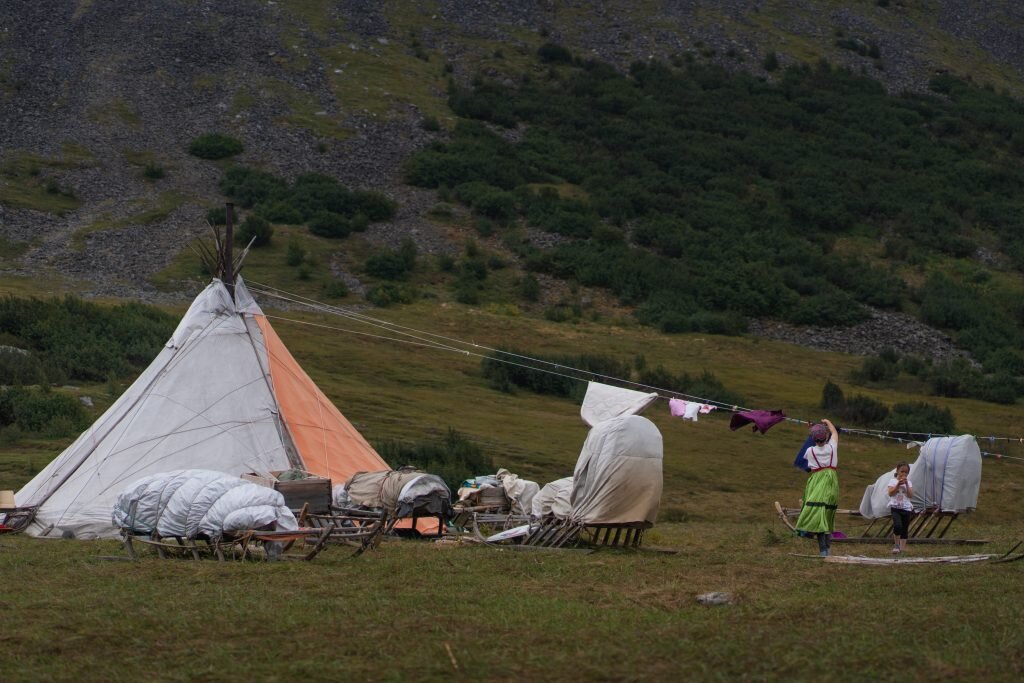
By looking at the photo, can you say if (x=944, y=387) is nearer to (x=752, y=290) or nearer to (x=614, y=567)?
(x=752, y=290)

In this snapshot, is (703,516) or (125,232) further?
(125,232)

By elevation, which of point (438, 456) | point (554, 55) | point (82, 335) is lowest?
point (438, 456)

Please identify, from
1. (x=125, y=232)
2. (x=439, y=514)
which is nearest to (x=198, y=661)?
(x=439, y=514)

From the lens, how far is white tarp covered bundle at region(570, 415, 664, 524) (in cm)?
1644

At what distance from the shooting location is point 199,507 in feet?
47.0

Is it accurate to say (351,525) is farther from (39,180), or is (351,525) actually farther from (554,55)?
(554,55)

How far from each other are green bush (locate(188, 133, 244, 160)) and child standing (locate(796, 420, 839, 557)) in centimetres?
5535

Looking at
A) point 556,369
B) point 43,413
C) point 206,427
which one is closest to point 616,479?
point 206,427

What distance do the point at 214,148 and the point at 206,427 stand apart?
49748 mm

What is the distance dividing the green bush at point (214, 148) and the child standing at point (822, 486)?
5535 centimetres

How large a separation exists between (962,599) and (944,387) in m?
36.5

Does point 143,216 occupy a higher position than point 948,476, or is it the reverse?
point 143,216

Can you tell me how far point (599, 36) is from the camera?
91438 mm

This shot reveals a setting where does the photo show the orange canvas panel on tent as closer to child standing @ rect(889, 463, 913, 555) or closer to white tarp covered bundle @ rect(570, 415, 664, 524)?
white tarp covered bundle @ rect(570, 415, 664, 524)
